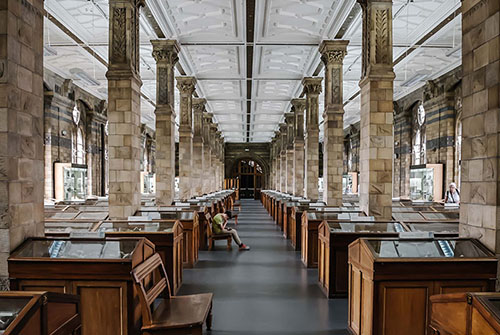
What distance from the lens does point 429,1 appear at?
9.32 meters

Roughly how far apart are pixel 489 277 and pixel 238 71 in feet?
40.5

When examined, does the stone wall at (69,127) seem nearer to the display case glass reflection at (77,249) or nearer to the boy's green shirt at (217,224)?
the boy's green shirt at (217,224)

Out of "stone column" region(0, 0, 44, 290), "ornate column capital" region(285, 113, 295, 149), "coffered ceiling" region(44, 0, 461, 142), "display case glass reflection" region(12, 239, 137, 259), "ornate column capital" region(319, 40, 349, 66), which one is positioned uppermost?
"coffered ceiling" region(44, 0, 461, 142)

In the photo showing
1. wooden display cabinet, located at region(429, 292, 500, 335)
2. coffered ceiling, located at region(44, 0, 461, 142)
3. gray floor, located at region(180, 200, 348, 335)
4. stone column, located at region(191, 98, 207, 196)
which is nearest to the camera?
wooden display cabinet, located at region(429, 292, 500, 335)

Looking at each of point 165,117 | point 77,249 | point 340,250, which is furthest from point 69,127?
point 340,250

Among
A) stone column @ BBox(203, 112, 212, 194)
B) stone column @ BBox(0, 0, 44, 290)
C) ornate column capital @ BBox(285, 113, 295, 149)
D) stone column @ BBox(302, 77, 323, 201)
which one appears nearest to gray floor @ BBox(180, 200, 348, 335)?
stone column @ BBox(0, 0, 44, 290)

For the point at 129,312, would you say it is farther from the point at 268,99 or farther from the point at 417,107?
the point at 417,107

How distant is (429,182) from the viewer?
1584 centimetres

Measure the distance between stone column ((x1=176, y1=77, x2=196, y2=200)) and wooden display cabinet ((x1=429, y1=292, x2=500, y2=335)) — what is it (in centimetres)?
1284

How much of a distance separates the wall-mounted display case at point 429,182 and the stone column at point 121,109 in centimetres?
1234

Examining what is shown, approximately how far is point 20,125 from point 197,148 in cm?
1502

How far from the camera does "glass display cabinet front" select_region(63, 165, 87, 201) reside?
16.1 metres

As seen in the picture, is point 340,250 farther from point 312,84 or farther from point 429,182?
point 429,182

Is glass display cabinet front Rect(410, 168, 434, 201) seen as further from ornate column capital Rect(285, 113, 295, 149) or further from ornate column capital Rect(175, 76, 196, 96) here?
ornate column capital Rect(175, 76, 196, 96)
